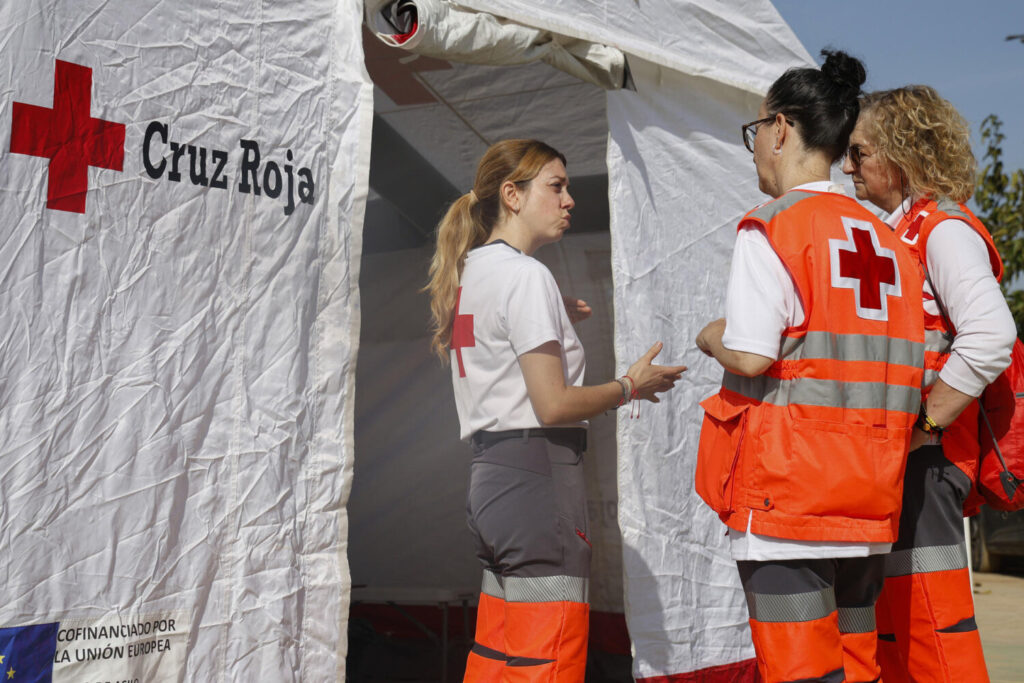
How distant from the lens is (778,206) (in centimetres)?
184

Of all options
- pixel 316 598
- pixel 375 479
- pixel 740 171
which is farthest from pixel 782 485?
pixel 375 479

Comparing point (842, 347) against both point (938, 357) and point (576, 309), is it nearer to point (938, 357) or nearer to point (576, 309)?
point (938, 357)

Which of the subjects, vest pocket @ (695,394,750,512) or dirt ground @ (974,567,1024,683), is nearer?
vest pocket @ (695,394,750,512)

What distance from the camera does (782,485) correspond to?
68.6 inches

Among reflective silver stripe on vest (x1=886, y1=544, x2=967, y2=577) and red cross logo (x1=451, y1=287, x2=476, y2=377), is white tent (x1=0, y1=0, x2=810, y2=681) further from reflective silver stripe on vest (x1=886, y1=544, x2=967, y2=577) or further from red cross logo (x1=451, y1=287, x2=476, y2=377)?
reflective silver stripe on vest (x1=886, y1=544, x2=967, y2=577)

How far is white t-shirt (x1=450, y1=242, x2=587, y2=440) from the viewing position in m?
2.03

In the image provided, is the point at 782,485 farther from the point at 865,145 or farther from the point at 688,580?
the point at 688,580

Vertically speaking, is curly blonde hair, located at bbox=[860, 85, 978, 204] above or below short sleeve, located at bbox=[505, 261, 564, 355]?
above

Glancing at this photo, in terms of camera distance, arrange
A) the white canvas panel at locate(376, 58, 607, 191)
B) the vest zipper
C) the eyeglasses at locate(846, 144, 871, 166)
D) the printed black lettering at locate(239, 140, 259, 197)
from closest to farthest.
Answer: the vest zipper
the eyeglasses at locate(846, 144, 871, 166)
the printed black lettering at locate(239, 140, 259, 197)
the white canvas panel at locate(376, 58, 607, 191)

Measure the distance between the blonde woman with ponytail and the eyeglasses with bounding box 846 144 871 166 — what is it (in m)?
0.74

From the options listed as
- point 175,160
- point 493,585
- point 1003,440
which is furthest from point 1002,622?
point 175,160

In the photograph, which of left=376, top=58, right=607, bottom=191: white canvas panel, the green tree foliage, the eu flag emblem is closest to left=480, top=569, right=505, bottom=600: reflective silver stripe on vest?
the eu flag emblem

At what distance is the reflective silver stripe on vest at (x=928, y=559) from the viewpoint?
6.82 feet

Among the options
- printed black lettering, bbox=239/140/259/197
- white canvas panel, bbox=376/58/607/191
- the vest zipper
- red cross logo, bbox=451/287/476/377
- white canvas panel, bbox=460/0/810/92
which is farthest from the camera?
white canvas panel, bbox=376/58/607/191
